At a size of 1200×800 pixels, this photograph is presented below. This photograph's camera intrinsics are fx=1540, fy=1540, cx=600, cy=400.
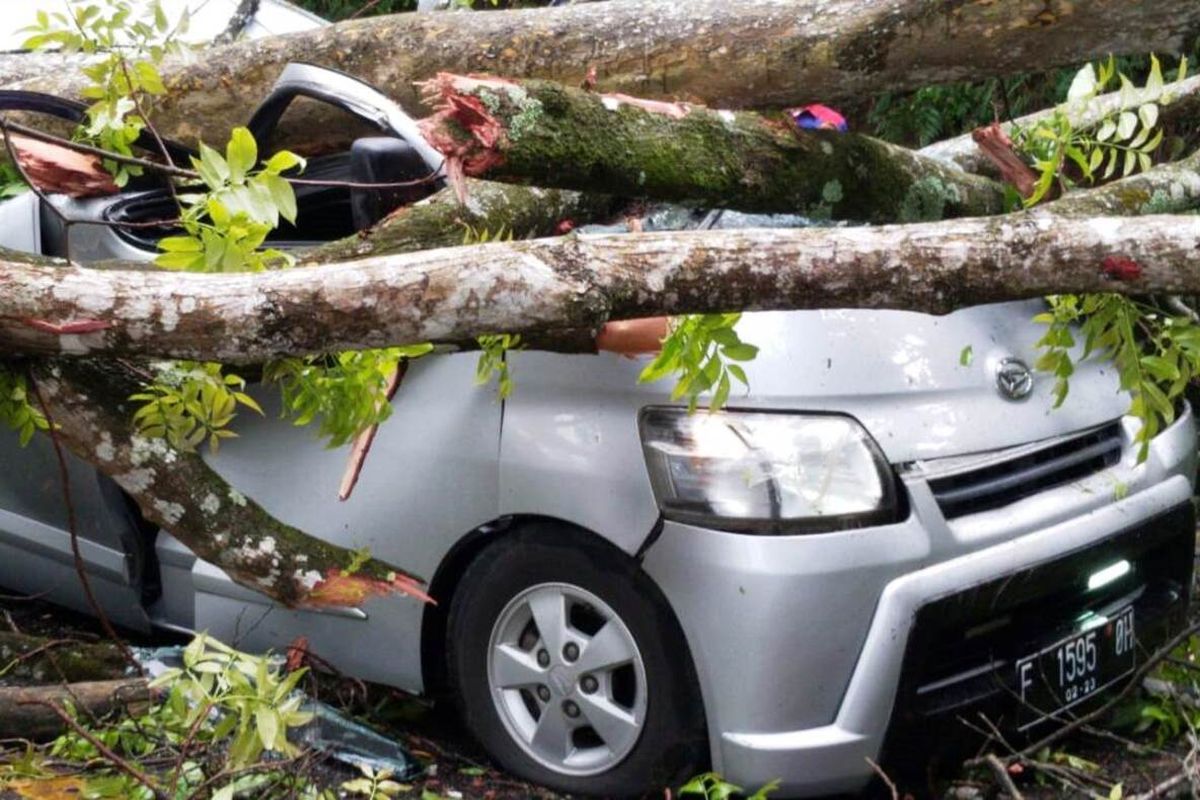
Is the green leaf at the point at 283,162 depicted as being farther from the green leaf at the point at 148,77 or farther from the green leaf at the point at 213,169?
the green leaf at the point at 148,77

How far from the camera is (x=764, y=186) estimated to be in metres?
3.57

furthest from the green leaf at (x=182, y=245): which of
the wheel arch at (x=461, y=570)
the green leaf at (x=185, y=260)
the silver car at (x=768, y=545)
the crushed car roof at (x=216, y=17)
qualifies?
the crushed car roof at (x=216, y=17)

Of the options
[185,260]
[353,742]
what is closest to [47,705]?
[353,742]

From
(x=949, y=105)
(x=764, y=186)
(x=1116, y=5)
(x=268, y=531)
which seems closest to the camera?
(x=268, y=531)

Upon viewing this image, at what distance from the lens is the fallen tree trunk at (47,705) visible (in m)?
3.55

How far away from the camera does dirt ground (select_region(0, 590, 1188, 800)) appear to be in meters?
3.52

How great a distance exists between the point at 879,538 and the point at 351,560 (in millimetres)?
1110

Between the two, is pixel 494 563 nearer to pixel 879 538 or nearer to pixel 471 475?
pixel 471 475

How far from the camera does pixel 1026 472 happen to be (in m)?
3.52

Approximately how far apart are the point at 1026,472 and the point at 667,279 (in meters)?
1.37

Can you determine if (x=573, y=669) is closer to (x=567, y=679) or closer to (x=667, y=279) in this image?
(x=567, y=679)

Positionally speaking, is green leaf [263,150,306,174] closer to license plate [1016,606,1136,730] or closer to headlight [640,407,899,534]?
headlight [640,407,899,534]

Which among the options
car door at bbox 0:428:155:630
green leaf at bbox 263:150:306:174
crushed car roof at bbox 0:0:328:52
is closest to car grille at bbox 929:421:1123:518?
green leaf at bbox 263:150:306:174

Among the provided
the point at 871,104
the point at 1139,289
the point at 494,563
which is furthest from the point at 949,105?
the point at 1139,289
